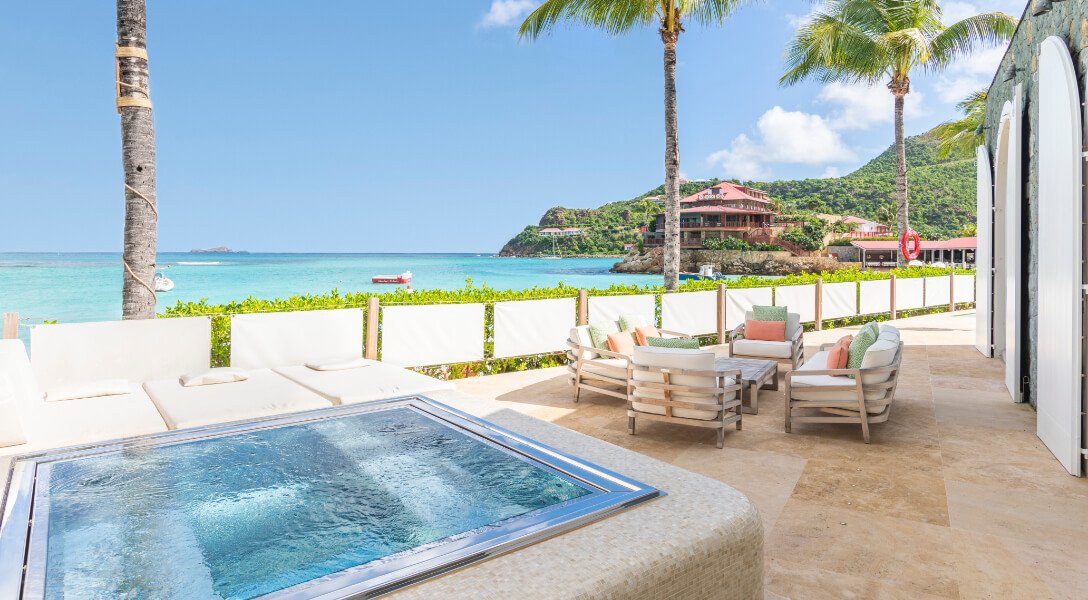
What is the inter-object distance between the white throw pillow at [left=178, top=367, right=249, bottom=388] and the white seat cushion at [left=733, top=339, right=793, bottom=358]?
563 cm

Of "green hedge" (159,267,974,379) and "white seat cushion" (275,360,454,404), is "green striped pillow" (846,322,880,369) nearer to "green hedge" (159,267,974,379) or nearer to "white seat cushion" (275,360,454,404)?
"white seat cushion" (275,360,454,404)

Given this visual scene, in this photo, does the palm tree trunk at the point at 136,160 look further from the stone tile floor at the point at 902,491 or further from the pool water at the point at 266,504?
the stone tile floor at the point at 902,491

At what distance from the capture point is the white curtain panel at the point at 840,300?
12406 mm

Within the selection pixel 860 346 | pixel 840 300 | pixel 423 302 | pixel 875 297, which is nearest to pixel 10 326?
pixel 423 302

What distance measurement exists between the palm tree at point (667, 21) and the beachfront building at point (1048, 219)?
428 centimetres

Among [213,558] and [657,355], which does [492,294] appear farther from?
[213,558]

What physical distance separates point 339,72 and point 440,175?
14.9m

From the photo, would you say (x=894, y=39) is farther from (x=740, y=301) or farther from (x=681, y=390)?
(x=681, y=390)

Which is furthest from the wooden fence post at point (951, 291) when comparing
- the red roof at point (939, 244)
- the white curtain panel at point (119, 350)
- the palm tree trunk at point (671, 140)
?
the red roof at point (939, 244)

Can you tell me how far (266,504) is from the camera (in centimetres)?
284

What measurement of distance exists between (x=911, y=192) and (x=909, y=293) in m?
38.7

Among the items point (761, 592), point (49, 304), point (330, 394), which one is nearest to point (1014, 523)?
point (761, 592)

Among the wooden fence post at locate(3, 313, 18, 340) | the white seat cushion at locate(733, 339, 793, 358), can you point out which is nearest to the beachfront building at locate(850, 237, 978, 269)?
the white seat cushion at locate(733, 339, 793, 358)

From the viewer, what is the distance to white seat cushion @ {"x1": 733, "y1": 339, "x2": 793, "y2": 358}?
25.4 feet
